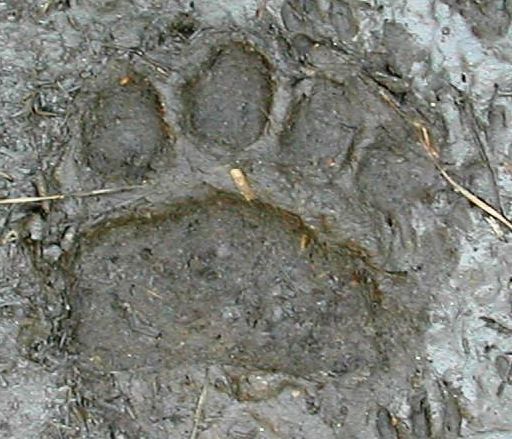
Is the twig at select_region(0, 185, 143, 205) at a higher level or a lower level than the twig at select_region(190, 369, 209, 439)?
higher

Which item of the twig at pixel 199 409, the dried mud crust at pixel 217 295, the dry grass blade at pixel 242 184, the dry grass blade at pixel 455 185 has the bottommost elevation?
the twig at pixel 199 409

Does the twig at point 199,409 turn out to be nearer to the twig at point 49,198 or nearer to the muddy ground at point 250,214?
the muddy ground at point 250,214

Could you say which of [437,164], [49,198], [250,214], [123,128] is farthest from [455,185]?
[49,198]

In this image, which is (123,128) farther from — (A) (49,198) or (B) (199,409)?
(B) (199,409)

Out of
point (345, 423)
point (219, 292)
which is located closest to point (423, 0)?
point (219, 292)

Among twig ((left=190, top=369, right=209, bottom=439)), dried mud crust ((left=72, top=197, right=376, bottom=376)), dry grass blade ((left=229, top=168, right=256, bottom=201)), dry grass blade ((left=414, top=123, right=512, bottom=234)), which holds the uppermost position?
dry grass blade ((left=414, top=123, right=512, bottom=234))

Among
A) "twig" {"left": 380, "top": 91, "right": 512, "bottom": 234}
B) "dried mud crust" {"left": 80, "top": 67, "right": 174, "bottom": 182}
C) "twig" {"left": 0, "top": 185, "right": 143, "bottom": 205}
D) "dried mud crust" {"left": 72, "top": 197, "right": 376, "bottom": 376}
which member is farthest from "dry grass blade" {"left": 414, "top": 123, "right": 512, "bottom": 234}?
"twig" {"left": 0, "top": 185, "right": 143, "bottom": 205}

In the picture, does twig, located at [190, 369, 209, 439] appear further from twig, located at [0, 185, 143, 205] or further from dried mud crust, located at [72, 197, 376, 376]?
twig, located at [0, 185, 143, 205]

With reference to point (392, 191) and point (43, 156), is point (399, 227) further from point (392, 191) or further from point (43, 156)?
point (43, 156)

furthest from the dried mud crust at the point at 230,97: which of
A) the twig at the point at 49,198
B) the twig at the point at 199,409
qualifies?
the twig at the point at 199,409
